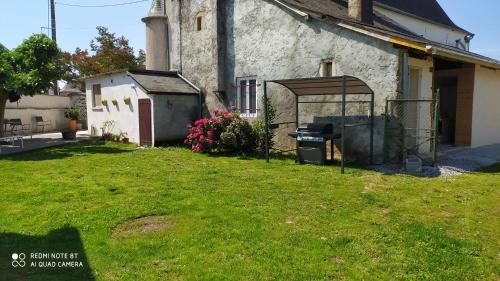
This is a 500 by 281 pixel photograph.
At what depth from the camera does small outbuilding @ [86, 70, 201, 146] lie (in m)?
15.0

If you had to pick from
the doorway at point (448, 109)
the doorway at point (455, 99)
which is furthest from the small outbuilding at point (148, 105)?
the doorway at point (448, 109)

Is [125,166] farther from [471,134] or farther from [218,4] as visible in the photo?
[471,134]

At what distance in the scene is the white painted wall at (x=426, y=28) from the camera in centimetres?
2105

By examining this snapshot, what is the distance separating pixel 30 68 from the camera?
49.1 ft

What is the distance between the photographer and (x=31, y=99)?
963 inches

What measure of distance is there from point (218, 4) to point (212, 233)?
11.8 meters

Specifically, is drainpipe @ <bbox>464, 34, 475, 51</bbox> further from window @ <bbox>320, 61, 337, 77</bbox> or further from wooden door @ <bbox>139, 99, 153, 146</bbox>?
wooden door @ <bbox>139, 99, 153, 146</bbox>

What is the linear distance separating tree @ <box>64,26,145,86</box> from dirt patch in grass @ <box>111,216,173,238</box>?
29.3 meters

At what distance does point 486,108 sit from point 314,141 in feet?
26.3

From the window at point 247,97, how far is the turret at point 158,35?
5089 mm

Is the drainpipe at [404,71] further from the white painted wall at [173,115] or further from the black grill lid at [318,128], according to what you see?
the white painted wall at [173,115]

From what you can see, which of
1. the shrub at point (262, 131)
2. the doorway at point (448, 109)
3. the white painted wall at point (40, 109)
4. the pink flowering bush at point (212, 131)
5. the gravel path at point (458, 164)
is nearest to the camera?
the gravel path at point (458, 164)

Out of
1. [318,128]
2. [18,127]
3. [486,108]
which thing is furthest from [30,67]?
→ [486,108]

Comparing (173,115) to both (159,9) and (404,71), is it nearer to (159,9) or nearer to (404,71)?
(159,9)
